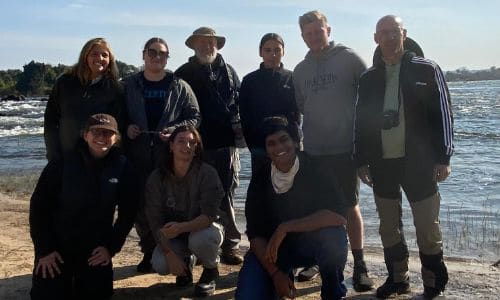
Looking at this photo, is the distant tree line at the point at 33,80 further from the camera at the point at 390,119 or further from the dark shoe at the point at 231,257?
the camera at the point at 390,119

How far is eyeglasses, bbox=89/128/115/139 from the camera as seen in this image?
13.3ft

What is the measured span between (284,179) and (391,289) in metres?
1.31

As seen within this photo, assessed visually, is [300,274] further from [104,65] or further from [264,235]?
[104,65]

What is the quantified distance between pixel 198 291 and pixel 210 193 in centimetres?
78

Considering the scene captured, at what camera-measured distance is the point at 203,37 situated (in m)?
5.11

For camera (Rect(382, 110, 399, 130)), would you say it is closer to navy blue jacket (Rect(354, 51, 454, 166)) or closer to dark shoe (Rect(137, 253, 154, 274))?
navy blue jacket (Rect(354, 51, 454, 166))

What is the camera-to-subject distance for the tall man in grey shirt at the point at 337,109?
15.4ft

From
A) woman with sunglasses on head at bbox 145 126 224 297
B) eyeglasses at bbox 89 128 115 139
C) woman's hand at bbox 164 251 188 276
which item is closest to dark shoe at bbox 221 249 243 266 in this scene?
woman with sunglasses on head at bbox 145 126 224 297

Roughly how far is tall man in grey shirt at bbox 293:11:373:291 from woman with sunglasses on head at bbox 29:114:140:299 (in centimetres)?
166

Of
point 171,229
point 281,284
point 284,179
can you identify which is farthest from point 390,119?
point 171,229

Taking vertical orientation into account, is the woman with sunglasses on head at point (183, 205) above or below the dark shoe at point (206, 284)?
above

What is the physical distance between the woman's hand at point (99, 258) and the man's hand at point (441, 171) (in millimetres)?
2409

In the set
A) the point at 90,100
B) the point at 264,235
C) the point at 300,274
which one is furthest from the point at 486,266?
the point at 90,100

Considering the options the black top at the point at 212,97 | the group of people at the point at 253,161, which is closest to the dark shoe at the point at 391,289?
the group of people at the point at 253,161
